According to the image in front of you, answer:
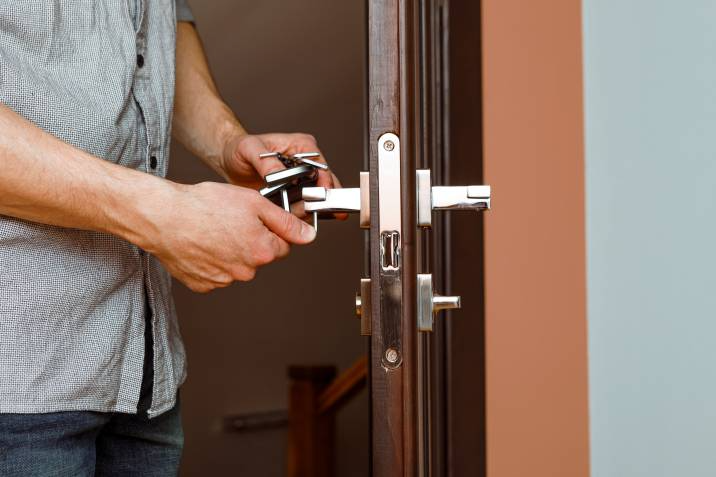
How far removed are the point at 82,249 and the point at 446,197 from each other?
1.35 feet

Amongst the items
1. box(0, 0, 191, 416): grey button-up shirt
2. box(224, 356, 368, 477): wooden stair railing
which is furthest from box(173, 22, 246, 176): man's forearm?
box(224, 356, 368, 477): wooden stair railing

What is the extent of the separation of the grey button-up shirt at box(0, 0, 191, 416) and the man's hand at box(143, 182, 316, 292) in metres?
0.10

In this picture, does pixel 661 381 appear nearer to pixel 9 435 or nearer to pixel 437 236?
pixel 437 236

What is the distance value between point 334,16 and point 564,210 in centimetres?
211

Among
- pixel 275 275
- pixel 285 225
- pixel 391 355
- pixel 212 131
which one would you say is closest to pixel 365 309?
Answer: pixel 391 355

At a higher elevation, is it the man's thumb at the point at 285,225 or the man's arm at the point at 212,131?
the man's arm at the point at 212,131

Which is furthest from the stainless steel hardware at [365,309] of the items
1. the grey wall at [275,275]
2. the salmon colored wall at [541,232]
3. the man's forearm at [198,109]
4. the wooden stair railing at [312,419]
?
the grey wall at [275,275]

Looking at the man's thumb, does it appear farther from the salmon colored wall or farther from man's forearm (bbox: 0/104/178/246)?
the salmon colored wall

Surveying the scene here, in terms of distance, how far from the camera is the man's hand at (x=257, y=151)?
0.98 metres

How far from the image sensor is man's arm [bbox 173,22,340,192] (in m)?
1.00

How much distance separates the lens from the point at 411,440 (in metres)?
0.61

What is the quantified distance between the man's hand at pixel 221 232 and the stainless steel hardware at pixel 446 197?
0.15 m

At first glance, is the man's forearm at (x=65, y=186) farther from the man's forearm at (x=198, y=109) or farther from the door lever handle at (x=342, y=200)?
the man's forearm at (x=198, y=109)

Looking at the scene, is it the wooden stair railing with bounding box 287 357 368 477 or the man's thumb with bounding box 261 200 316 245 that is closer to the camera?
the man's thumb with bounding box 261 200 316 245
